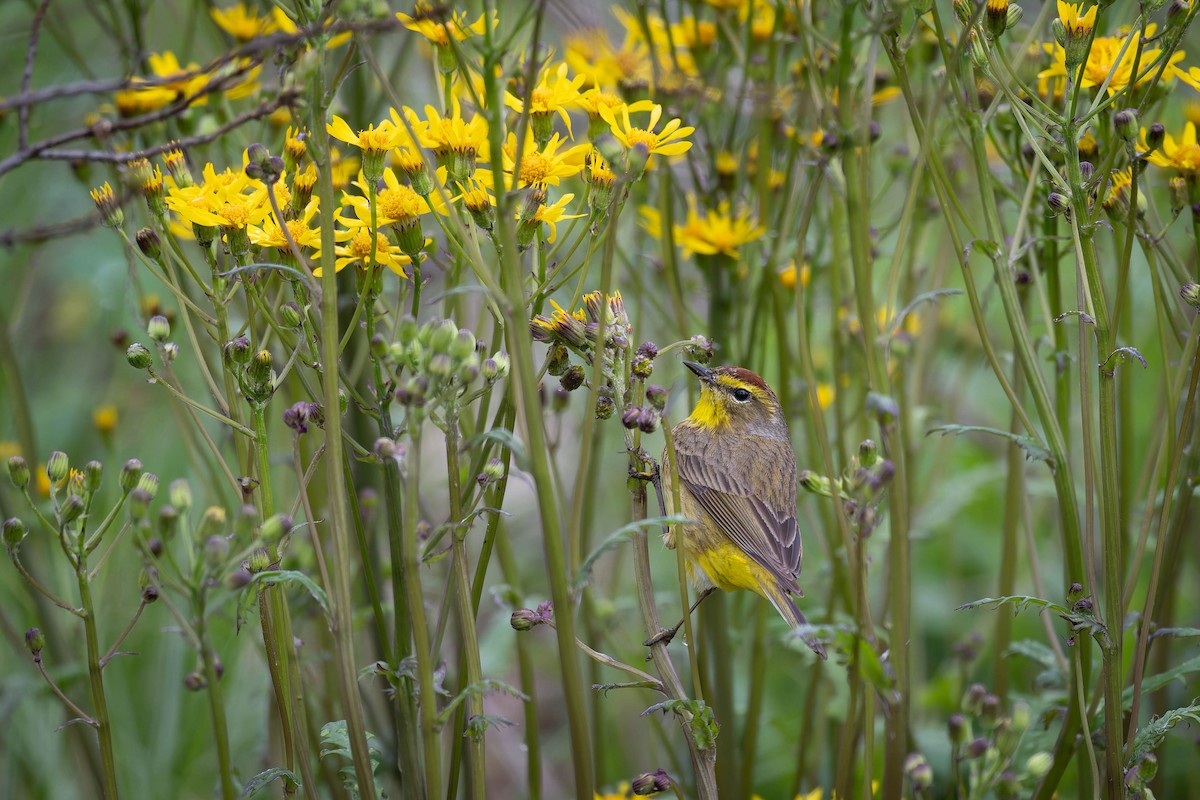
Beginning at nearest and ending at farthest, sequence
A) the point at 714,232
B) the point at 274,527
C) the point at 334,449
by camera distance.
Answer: the point at 274,527 < the point at 334,449 < the point at 714,232

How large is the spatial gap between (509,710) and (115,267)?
2793mm

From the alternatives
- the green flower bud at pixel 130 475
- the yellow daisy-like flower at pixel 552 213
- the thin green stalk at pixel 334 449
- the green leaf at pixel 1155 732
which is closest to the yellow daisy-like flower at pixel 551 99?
the yellow daisy-like flower at pixel 552 213

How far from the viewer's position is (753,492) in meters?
3.04

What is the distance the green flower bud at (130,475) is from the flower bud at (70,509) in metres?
0.10

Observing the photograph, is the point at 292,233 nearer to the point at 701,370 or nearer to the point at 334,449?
the point at 334,449

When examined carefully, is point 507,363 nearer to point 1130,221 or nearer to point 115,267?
point 1130,221

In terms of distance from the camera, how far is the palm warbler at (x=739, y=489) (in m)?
2.83

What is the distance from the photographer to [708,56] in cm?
346

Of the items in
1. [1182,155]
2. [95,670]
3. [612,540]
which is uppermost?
[1182,155]

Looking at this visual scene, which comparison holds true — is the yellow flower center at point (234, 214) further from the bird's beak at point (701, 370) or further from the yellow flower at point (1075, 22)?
the yellow flower at point (1075, 22)

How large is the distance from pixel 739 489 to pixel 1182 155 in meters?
1.44

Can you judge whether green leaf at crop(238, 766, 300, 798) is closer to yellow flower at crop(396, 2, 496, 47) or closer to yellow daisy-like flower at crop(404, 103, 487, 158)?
yellow daisy-like flower at crop(404, 103, 487, 158)

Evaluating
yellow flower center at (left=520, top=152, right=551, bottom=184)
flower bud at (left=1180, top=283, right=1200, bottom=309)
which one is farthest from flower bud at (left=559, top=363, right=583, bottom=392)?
flower bud at (left=1180, top=283, right=1200, bottom=309)

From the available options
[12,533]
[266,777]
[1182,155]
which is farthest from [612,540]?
[1182,155]
